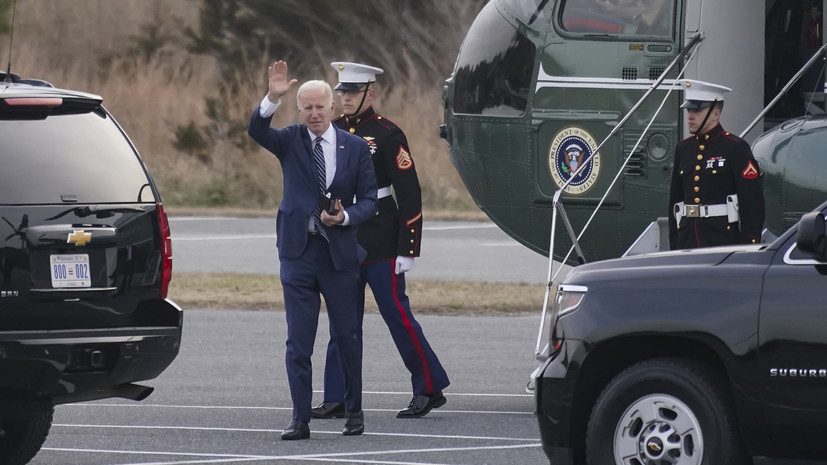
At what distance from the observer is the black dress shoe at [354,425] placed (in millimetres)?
8367

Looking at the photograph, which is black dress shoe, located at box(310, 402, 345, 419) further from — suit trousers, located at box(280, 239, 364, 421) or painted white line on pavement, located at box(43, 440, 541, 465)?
painted white line on pavement, located at box(43, 440, 541, 465)

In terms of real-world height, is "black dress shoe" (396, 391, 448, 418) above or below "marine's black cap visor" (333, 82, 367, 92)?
below

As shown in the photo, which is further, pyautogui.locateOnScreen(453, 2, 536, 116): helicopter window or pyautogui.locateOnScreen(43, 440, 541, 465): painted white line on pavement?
pyautogui.locateOnScreen(453, 2, 536, 116): helicopter window

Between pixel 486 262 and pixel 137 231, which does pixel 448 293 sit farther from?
pixel 137 231

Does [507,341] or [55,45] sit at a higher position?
[55,45]

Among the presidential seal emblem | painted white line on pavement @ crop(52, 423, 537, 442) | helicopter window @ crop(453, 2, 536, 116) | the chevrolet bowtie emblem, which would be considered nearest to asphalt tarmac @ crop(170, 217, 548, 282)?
helicopter window @ crop(453, 2, 536, 116)

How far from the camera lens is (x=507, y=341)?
12.3 meters

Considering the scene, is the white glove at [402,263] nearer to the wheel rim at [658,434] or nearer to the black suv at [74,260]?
the black suv at [74,260]

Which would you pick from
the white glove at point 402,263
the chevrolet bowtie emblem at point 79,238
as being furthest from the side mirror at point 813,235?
the white glove at point 402,263

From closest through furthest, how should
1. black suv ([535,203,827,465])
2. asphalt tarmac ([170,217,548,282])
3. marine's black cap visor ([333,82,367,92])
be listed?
black suv ([535,203,827,465])
marine's black cap visor ([333,82,367,92])
asphalt tarmac ([170,217,548,282])

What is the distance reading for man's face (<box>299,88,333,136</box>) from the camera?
27.1 feet

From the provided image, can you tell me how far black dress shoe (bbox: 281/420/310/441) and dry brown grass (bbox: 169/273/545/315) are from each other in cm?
612

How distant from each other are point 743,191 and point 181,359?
181 inches

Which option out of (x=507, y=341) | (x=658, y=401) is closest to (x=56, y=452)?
(x=658, y=401)
